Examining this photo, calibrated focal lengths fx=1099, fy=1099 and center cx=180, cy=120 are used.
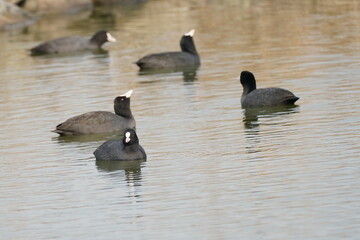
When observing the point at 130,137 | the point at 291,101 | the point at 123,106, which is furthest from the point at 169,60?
the point at 130,137

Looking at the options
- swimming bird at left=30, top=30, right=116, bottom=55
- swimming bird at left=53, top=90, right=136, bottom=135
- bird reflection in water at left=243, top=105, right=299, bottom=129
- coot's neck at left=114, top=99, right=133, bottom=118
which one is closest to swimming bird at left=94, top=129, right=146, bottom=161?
swimming bird at left=53, top=90, right=136, bottom=135

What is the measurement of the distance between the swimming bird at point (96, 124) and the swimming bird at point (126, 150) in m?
3.05

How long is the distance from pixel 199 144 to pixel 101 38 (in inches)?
738

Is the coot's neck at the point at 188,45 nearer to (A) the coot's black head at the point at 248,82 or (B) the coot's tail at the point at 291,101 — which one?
(A) the coot's black head at the point at 248,82

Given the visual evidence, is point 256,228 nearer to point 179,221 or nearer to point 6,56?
point 179,221

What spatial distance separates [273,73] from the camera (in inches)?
1141

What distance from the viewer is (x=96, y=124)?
22.8 m

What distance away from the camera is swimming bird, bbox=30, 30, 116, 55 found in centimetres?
3834

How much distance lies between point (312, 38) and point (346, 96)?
11181 mm

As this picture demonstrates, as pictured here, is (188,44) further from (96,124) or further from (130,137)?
(130,137)

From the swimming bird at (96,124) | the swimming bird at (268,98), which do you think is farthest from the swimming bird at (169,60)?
the swimming bird at (96,124)

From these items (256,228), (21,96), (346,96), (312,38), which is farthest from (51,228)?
(312,38)

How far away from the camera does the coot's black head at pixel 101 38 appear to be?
3834 centimetres

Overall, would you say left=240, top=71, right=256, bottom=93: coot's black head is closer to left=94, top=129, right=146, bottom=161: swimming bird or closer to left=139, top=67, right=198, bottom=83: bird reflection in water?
left=139, top=67, right=198, bottom=83: bird reflection in water
